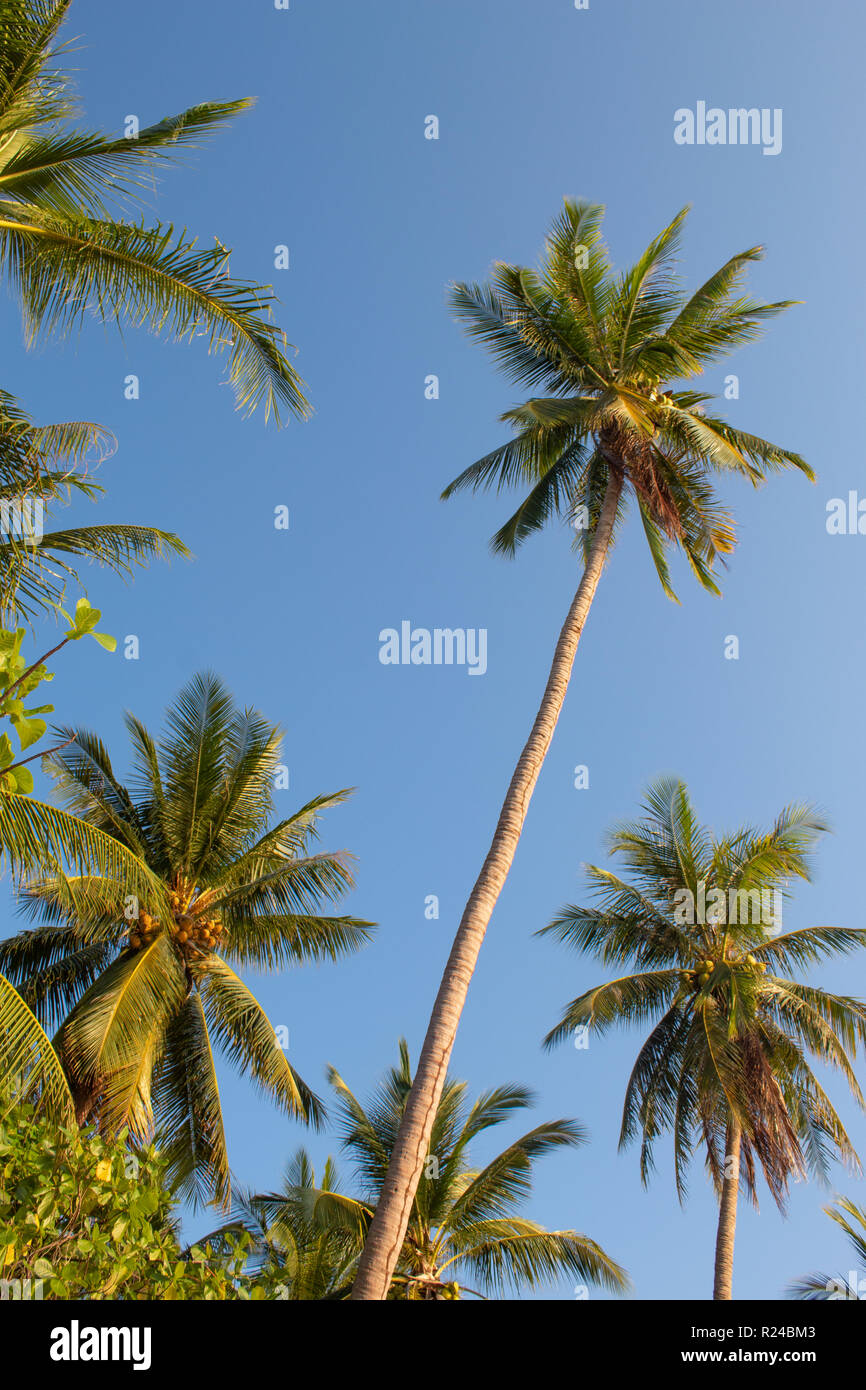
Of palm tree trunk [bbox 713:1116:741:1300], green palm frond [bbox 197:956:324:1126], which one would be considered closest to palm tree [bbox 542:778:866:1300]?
palm tree trunk [bbox 713:1116:741:1300]

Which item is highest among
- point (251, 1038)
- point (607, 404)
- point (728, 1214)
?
point (607, 404)

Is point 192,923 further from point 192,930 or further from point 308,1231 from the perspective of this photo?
point 308,1231

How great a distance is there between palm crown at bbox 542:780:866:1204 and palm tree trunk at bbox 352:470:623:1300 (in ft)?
22.2

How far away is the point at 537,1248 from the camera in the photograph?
15.9 m

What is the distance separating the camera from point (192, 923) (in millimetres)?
15023

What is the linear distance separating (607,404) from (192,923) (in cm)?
928

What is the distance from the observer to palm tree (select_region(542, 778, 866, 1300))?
16547mm

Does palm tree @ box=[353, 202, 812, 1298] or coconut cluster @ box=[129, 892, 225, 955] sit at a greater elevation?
palm tree @ box=[353, 202, 812, 1298]

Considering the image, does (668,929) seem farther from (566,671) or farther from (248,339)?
(248,339)

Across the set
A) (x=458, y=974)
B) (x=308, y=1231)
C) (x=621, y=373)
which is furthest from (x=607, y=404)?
(x=308, y=1231)

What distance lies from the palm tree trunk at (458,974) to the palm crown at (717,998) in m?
6.75

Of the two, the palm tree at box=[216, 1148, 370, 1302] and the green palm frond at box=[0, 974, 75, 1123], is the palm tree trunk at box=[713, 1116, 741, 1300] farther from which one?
the green palm frond at box=[0, 974, 75, 1123]

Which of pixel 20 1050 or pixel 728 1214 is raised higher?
pixel 20 1050

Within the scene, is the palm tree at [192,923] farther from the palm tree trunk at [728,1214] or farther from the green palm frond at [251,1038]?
the palm tree trunk at [728,1214]
